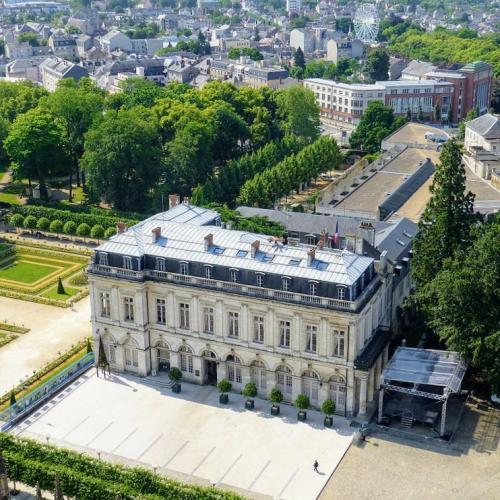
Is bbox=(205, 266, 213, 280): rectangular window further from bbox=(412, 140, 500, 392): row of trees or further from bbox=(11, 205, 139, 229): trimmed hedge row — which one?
bbox=(11, 205, 139, 229): trimmed hedge row

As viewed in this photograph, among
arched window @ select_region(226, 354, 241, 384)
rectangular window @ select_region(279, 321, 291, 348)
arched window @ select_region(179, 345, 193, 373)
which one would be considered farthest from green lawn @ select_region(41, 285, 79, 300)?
rectangular window @ select_region(279, 321, 291, 348)

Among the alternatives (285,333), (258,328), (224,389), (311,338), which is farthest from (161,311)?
(311,338)

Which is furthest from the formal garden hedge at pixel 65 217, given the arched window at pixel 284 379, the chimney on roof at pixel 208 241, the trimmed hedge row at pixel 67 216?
the arched window at pixel 284 379

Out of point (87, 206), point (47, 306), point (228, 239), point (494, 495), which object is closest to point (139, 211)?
point (87, 206)

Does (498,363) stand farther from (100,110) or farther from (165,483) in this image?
(100,110)

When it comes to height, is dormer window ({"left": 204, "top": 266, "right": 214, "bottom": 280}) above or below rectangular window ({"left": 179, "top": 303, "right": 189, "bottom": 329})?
above

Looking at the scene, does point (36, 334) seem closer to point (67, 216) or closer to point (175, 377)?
point (175, 377)
